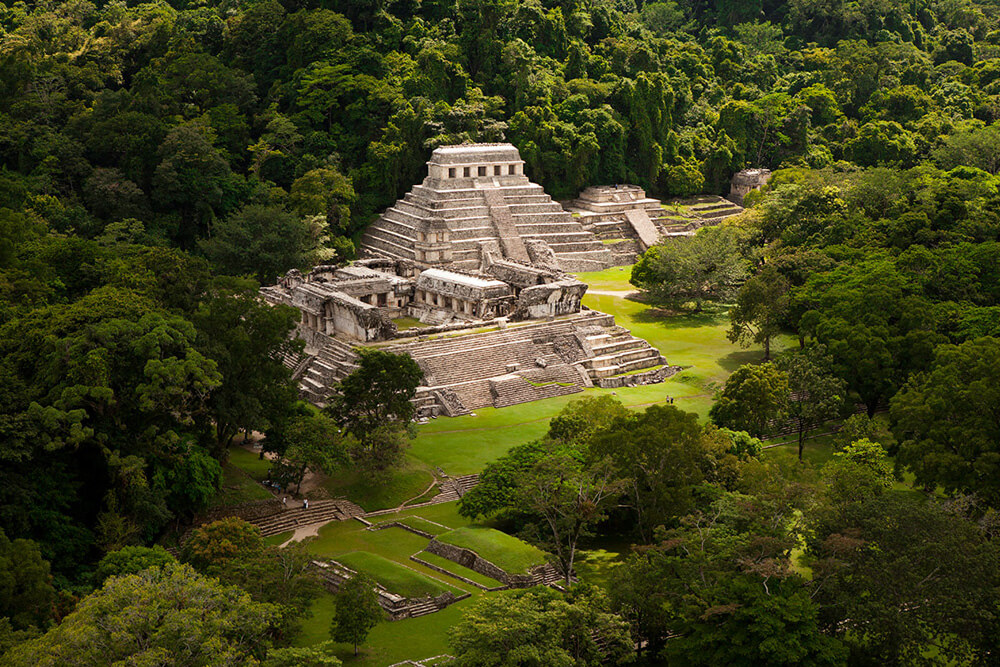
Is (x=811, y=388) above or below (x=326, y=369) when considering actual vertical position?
above

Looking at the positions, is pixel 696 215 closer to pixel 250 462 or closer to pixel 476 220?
pixel 476 220

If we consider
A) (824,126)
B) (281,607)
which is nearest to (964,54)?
(824,126)

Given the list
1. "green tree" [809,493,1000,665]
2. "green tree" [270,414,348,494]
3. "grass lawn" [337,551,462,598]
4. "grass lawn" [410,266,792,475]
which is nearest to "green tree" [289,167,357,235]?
"grass lawn" [410,266,792,475]

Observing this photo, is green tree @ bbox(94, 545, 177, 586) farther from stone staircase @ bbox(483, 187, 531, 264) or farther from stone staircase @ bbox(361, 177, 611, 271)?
stone staircase @ bbox(483, 187, 531, 264)

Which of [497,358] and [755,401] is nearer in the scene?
[755,401]

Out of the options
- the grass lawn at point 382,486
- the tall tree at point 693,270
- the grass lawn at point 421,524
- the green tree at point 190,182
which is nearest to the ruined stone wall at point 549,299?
the tall tree at point 693,270

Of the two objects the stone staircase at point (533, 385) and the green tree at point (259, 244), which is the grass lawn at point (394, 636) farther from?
the green tree at point (259, 244)

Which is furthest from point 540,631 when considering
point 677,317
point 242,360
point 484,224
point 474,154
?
point 474,154
